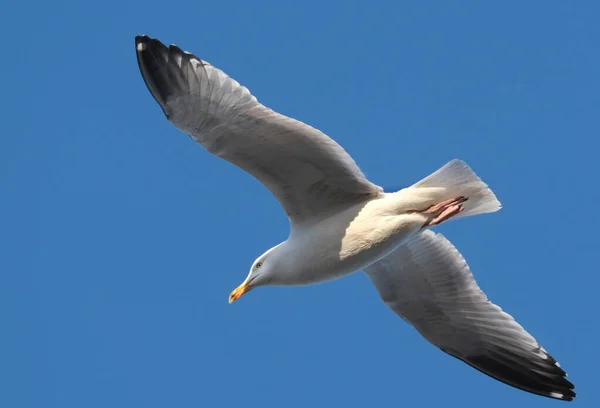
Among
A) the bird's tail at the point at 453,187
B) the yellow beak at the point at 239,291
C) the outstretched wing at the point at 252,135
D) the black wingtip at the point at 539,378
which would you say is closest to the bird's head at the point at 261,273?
the yellow beak at the point at 239,291

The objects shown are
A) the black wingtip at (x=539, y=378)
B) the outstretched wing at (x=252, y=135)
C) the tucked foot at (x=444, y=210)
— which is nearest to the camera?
the outstretched wing at (x=252, y=135)

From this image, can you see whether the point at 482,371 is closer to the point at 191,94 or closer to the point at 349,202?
the point at 349,202

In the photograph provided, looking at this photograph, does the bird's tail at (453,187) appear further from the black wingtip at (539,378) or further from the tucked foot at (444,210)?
the black wingtip at (539,378)

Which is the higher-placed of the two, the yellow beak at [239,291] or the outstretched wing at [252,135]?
the outstretched wing at [252,135]

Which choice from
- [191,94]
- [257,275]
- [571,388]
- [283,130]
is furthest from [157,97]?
[571,388]

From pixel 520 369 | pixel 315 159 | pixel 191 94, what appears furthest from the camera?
pixel 520 369

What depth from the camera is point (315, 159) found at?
9383 millimetres

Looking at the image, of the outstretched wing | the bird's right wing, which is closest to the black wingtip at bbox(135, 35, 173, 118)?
the outstretched wing

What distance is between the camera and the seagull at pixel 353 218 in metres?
8.85

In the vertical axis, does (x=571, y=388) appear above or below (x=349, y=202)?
below

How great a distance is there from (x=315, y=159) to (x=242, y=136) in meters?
0.70

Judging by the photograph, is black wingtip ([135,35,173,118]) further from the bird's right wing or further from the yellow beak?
the bird's right wing

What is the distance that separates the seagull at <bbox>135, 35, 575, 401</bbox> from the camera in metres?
8.85

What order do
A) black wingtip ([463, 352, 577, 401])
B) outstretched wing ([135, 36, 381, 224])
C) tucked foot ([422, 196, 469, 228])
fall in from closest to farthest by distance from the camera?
outstretched wing ([135, 36, 381, 224]), tucked foot ([422, 196, 469, 228]), black wingtip ([463, 352, 577, 401])
